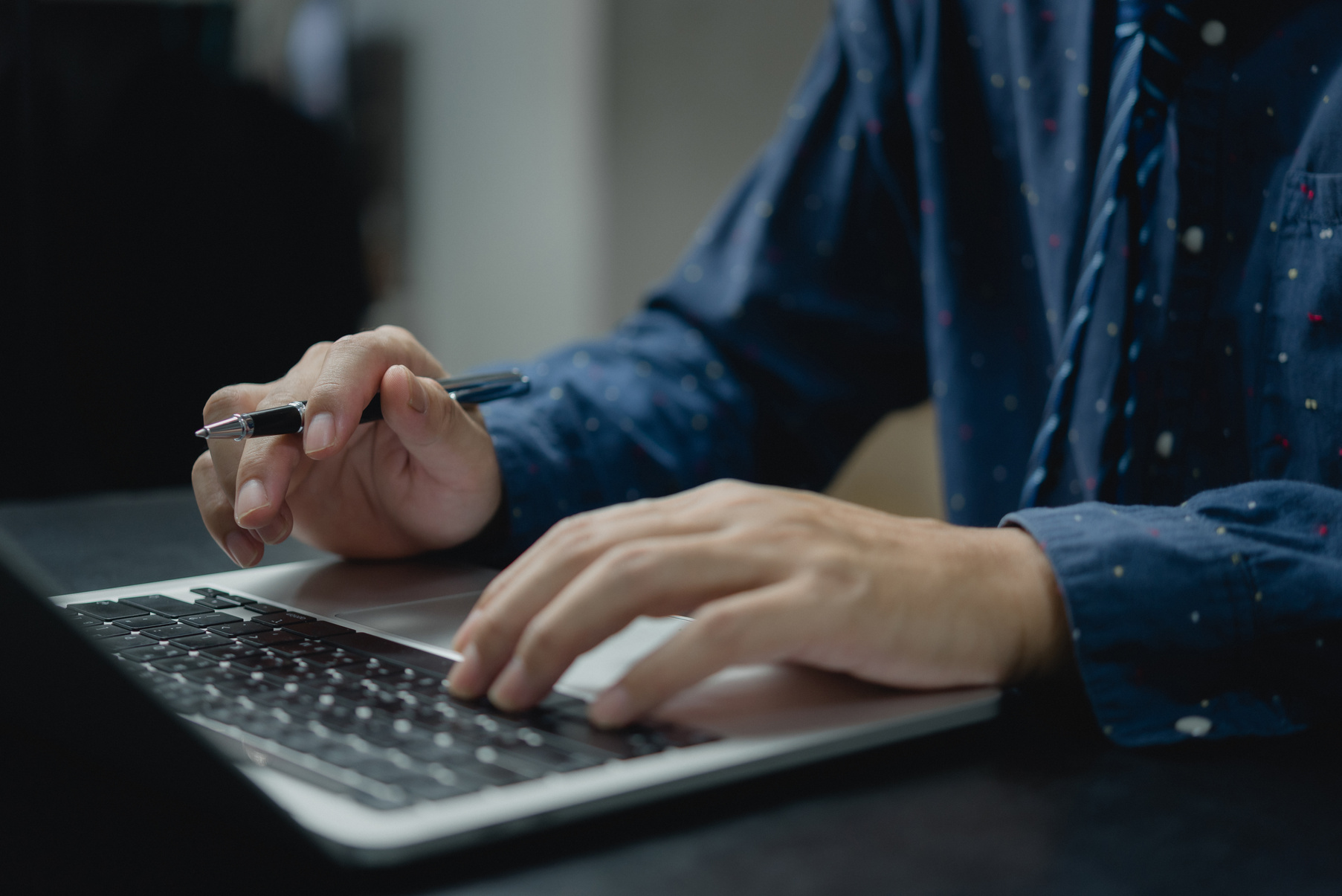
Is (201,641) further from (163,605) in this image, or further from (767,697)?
(767,697)

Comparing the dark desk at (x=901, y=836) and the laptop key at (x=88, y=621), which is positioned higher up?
the dark desk at (x=901, y=836)

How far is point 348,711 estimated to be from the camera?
1.12ft

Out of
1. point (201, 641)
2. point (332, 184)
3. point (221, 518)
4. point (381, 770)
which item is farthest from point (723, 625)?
point (332, 184)

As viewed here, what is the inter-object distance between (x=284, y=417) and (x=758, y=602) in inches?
11.2

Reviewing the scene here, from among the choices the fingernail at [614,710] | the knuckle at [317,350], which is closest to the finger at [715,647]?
the fingernail at [614,710]

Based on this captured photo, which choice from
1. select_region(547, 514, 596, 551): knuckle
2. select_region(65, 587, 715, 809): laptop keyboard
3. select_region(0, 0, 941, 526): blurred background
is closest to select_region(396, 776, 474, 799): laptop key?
select_region(65, 587, 715, 809): laptop keyboard

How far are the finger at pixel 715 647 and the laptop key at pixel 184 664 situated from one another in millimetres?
154

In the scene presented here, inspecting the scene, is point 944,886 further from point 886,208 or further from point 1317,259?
point 886,208

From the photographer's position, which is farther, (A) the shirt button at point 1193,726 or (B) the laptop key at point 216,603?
(B) the laptop key at point 216,603

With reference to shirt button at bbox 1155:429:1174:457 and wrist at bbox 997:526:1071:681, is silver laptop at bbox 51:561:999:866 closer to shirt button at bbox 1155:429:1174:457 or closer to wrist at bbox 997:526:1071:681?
wrist at bbox 997:526:1071:681

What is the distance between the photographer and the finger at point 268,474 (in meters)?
0.51

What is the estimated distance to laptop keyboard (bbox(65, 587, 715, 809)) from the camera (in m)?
0.29

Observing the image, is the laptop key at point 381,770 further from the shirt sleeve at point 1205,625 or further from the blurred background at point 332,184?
the blurred background at point 332,184

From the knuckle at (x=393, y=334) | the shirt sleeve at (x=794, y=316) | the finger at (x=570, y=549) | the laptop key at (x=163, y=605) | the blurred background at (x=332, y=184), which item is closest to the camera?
the finger at (x=570, y=549)
